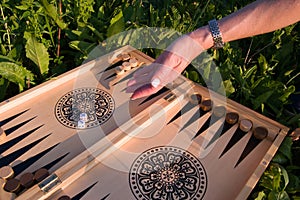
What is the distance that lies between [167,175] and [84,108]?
650mm

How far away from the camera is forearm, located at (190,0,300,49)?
172cm

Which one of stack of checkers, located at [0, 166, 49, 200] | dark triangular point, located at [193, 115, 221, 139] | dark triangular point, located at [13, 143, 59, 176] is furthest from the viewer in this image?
dark triangular point, located at [193, 115, 221, 139]

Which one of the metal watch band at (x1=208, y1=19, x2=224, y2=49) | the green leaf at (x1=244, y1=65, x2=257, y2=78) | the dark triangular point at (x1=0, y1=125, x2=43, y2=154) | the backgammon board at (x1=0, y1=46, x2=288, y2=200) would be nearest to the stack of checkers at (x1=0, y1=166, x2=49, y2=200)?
the backgammon board at (x1=0, y1=46, x2=288, y2=200)

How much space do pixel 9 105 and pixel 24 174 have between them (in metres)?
0.52

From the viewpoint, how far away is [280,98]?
2260 mm

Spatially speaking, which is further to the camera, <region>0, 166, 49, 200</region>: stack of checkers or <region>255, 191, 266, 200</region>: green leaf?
<region>255, 191, 266, 200</region>: green leaf

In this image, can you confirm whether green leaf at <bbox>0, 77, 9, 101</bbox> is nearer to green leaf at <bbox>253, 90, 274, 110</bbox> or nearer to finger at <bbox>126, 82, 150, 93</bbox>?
finger at <bbox>126, 82, 150, 93</bbox>

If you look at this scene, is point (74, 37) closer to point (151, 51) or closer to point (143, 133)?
point (151, 51)

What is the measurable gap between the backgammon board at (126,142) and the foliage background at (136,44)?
29 cm

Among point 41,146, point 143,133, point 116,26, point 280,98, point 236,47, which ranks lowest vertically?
point 41,146

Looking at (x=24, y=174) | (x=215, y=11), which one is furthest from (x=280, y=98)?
(x=24, y=174)

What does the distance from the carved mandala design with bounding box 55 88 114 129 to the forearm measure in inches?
25.4

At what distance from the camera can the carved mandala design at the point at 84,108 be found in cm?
194

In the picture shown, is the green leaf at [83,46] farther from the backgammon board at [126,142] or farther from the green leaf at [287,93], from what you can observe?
the green leaf at [287,93]
